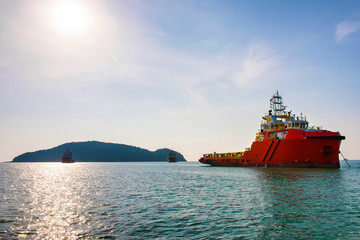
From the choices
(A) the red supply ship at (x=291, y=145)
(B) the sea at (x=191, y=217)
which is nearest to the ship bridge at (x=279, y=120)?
(A) the red supply ship at (x=291, y=145)

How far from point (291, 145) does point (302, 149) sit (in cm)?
211

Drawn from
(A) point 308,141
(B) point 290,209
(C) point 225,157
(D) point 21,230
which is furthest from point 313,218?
(C) point 225,157

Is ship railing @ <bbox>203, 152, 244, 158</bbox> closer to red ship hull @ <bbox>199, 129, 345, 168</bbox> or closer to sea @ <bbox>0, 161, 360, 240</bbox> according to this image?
red ship hull @ <bbox>199, 129, 345, 168</bbox>

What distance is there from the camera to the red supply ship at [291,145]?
4659cm

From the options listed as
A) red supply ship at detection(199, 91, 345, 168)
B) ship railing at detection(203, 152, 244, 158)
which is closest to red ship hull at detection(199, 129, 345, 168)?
red supply ship at detection(199, 91, 345, 168)

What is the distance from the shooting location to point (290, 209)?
15.9 metres

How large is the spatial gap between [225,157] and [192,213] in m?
61.9

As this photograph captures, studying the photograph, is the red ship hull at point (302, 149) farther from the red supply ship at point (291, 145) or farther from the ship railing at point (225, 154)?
the ship railing at point (225, 154)

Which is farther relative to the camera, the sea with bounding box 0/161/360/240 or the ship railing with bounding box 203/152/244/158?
the ship railing with bounding box 203/152/244/158

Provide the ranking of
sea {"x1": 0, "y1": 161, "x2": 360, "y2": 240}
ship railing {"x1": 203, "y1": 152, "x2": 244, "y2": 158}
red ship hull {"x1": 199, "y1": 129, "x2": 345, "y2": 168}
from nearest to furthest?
sea {"x1": 0, "y1": 161, "x2": 360, "y2": 240}, red ship hull {"x1": 199, "y1": 129, "x2": 345, "y2": 168}, ship railing {"x1": 203, "y1": 152, "x2": 244, "y2": 158}

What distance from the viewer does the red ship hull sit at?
4643cm

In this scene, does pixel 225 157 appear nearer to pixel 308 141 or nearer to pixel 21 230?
pixel 308 141

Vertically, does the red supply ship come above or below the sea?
above

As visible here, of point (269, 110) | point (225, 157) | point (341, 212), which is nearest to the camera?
point (341, 212)
